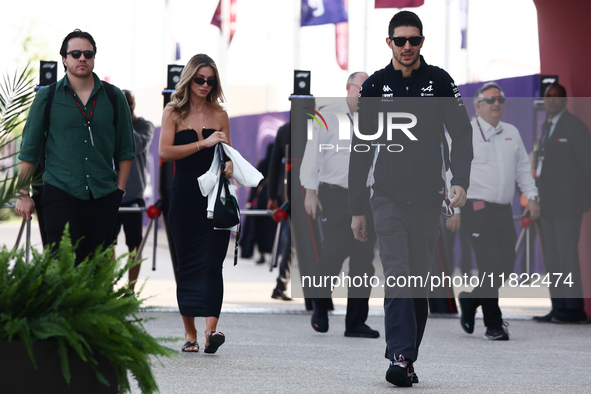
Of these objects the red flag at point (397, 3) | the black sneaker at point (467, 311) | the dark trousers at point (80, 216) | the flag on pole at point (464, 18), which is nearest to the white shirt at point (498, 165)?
the black sneaker at point (467, 311)

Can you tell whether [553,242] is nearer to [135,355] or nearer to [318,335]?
[318,335]

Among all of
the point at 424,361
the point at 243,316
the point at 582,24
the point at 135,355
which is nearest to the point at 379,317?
the point at 243,316

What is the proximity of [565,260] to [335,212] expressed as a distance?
105 inches

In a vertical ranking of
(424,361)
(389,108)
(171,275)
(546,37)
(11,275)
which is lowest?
(171,275)

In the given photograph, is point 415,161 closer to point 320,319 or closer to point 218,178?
point 218,178

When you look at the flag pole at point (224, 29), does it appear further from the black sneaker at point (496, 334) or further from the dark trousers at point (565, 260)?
the black sneaker at point (496, 334)

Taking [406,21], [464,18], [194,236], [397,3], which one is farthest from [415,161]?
[464,18]

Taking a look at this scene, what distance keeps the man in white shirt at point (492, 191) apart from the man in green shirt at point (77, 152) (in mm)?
3201

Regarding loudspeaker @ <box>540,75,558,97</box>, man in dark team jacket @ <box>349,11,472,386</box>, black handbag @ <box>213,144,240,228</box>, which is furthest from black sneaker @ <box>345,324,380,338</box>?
loudspeaker @ <box>540,75,558,97</box>

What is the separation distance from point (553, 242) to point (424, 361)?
3374 mm

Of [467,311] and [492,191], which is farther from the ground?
[492,191]

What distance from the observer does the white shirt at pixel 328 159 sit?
7.43 m

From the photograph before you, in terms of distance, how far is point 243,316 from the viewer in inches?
331

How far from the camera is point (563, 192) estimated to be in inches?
340
